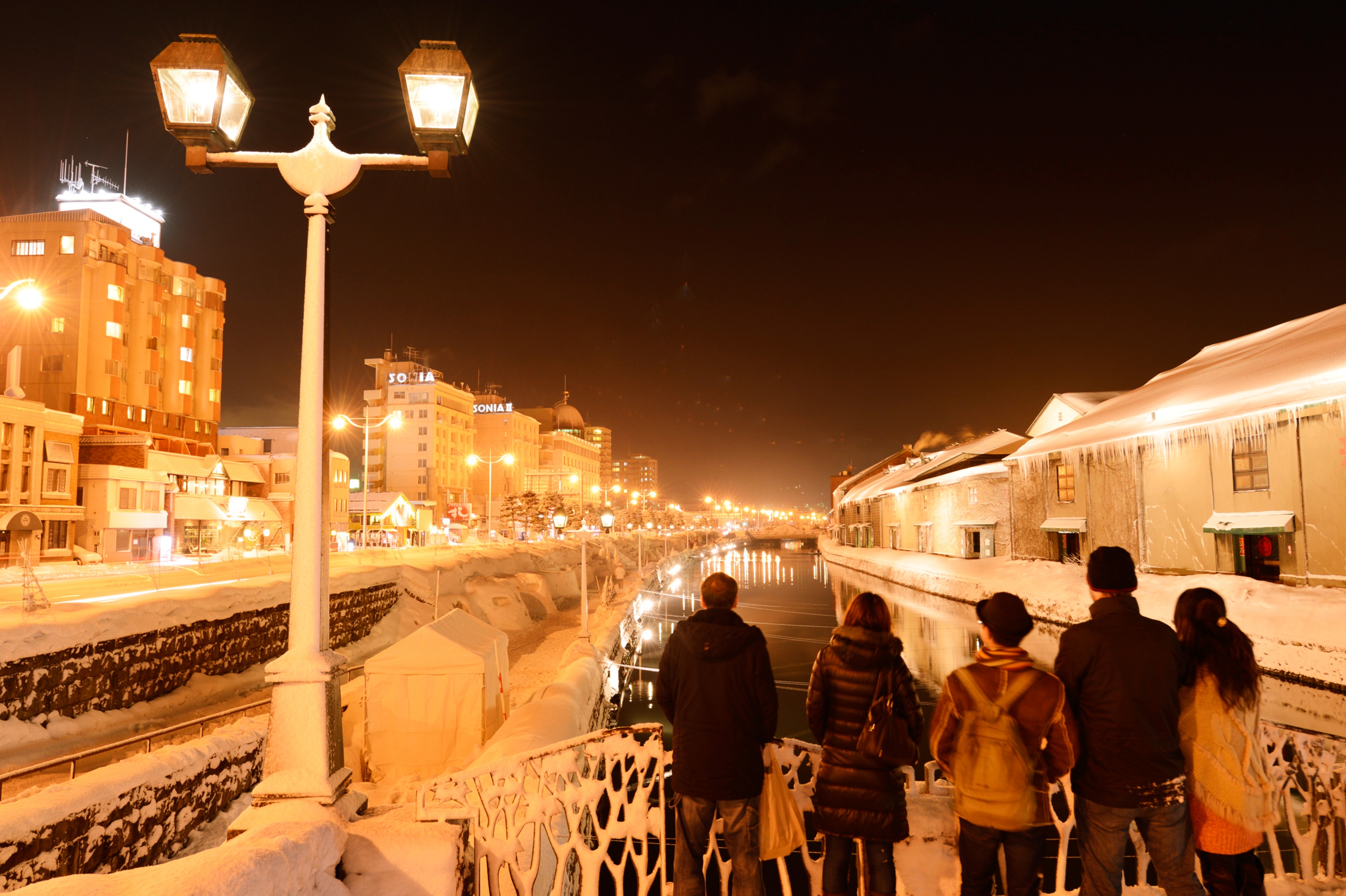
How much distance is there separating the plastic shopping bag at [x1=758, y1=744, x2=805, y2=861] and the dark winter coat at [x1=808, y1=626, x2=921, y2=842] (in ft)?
0.96

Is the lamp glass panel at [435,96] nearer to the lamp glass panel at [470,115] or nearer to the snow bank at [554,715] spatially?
the lamp glass panel at [470,115]

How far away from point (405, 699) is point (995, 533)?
3488 centimetres

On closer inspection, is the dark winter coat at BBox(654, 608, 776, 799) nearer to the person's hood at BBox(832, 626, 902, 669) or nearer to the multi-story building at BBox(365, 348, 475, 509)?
the person's hood at BBox(832, 626, 902, 669)

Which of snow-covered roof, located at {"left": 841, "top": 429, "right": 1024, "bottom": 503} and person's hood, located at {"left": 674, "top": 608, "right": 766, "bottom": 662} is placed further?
snow-covered roof, located at {"left": 841, "top": 429, "right": 1024, "bottom": 503}

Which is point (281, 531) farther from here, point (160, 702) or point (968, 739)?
point (968, 739)

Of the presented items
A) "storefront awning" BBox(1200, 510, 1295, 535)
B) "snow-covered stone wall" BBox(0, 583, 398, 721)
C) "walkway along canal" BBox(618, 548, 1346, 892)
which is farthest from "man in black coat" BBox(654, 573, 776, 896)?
"storefront awning" BBox(1200, 510, 1295, 535)

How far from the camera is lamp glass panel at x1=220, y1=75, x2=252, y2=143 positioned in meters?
5.11

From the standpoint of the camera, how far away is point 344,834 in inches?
173

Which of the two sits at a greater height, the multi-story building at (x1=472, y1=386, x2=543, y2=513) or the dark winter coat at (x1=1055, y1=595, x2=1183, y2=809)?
the multi-story building at (x1=472, y1=386, x2=543, y2=513)

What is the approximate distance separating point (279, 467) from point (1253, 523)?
6565cm

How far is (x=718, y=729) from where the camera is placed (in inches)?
163

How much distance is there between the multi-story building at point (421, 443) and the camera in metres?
117

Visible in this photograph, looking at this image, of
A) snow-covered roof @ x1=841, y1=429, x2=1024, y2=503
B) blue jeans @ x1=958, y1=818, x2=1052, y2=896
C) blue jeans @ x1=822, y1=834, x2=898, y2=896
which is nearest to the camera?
blue jeans @ x1=958, y1=818, x2=1052, y2=896

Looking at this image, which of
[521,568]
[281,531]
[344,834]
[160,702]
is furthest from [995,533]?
[281,531]
